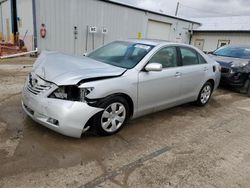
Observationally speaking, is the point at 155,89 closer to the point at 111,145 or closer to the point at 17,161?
the point at 111,145

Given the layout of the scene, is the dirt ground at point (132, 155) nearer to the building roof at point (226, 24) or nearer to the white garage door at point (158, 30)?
the white garage door at point (158, 30)

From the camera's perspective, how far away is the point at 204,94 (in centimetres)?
518

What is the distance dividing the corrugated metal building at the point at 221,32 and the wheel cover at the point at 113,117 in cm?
1714

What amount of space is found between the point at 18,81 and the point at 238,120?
572 centimetres

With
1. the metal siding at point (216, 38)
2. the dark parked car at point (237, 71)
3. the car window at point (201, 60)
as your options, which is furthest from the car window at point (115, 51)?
the metal siding at point (216, 38)

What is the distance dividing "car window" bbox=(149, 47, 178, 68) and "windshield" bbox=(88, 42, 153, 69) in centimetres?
19

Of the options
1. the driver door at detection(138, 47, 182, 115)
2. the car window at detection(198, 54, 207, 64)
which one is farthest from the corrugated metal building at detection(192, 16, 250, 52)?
the driver door at detection(138, 47, 182, 115)

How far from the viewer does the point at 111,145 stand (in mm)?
3137

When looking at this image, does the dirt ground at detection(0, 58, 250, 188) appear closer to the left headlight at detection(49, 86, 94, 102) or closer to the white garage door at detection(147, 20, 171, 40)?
the left headlight at detection(49, 86, 94, 102)

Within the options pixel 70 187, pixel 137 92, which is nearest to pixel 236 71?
pixel 137 92

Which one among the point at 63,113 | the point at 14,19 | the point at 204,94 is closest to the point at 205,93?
the point at 204,94

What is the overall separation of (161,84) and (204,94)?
185 centimetres

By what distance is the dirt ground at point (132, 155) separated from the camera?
95.6 inches

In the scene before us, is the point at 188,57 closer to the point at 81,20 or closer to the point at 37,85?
the point at 37,85
